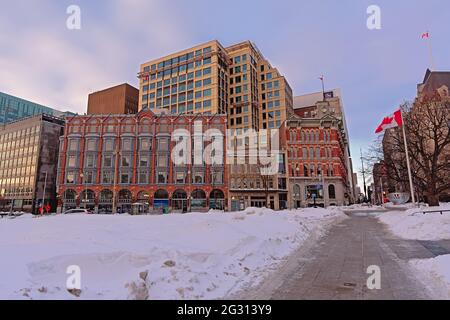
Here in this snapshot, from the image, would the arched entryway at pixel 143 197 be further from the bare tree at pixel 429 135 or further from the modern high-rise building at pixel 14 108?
the modern high-rise building at pixel 14 108

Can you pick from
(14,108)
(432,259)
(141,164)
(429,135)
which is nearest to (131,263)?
(432,259)

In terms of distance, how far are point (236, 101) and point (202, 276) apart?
80.3 m

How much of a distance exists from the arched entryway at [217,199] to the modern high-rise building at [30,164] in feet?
138

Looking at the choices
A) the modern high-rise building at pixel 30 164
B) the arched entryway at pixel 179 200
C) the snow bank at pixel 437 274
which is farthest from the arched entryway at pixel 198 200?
the snow bank at pixel 437 274

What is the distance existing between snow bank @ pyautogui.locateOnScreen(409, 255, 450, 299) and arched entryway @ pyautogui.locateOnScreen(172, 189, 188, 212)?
48945 millimetres

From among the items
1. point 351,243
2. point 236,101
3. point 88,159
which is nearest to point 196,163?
point 88,159

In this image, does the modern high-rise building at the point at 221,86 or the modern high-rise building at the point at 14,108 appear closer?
the modern high-rise building at the point at 221,86

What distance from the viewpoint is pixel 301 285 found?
6887mm

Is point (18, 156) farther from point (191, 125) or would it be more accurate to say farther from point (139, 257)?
point (139, 257)

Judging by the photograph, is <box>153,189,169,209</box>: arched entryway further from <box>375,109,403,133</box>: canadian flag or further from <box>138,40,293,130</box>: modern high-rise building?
<box>375,109,403,133</box>: canadian flag

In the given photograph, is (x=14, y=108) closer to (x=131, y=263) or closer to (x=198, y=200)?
(x=198, y=200)

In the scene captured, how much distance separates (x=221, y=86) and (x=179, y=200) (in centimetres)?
3952

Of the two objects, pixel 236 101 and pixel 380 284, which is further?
pixel 236 101

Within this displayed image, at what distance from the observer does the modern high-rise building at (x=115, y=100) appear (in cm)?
9838
